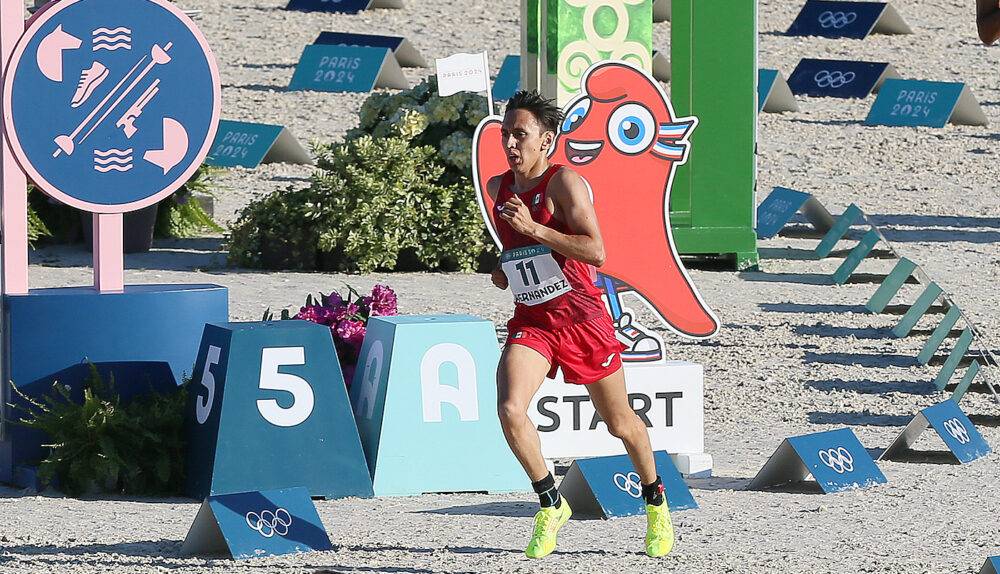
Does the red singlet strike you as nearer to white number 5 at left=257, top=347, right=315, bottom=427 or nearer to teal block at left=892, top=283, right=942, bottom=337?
white number 5 at left=257, top=347, right=315, bottom=427

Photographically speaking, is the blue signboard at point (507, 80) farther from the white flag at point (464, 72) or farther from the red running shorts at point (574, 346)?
the red running shorts at point (574, 346)

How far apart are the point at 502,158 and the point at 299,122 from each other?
429 inches

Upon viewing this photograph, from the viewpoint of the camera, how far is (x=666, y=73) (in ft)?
66.6

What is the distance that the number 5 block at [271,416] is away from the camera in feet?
21.7

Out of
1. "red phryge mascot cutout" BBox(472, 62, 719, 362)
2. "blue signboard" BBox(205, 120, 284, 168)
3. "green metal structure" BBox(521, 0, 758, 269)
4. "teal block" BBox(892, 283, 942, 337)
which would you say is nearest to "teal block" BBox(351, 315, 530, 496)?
"red phryge mascot cutout" BBox(472, 62, 719, 362)

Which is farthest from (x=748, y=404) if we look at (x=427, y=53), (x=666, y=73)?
(x=427, y=53)

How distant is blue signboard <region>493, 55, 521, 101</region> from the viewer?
746 inches

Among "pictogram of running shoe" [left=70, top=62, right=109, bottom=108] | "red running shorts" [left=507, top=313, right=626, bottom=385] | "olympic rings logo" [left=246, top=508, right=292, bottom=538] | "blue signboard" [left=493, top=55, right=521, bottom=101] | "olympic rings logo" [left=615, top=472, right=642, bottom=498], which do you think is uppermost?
"pictogram of running shoe" [left=70, top=62, right=109, bottom=108]

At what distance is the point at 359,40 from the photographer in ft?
69.4

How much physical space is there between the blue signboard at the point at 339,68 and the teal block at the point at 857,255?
8397 millimetres

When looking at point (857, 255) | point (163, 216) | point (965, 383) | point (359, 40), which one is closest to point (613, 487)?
point (965, 383)

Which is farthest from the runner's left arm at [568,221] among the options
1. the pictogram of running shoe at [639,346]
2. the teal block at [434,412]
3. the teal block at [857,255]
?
the teal block at [857,255]

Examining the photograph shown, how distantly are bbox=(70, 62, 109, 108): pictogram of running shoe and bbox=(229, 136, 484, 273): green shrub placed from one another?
5.33 m

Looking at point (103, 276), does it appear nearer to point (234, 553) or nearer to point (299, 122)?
point (234, 553)
